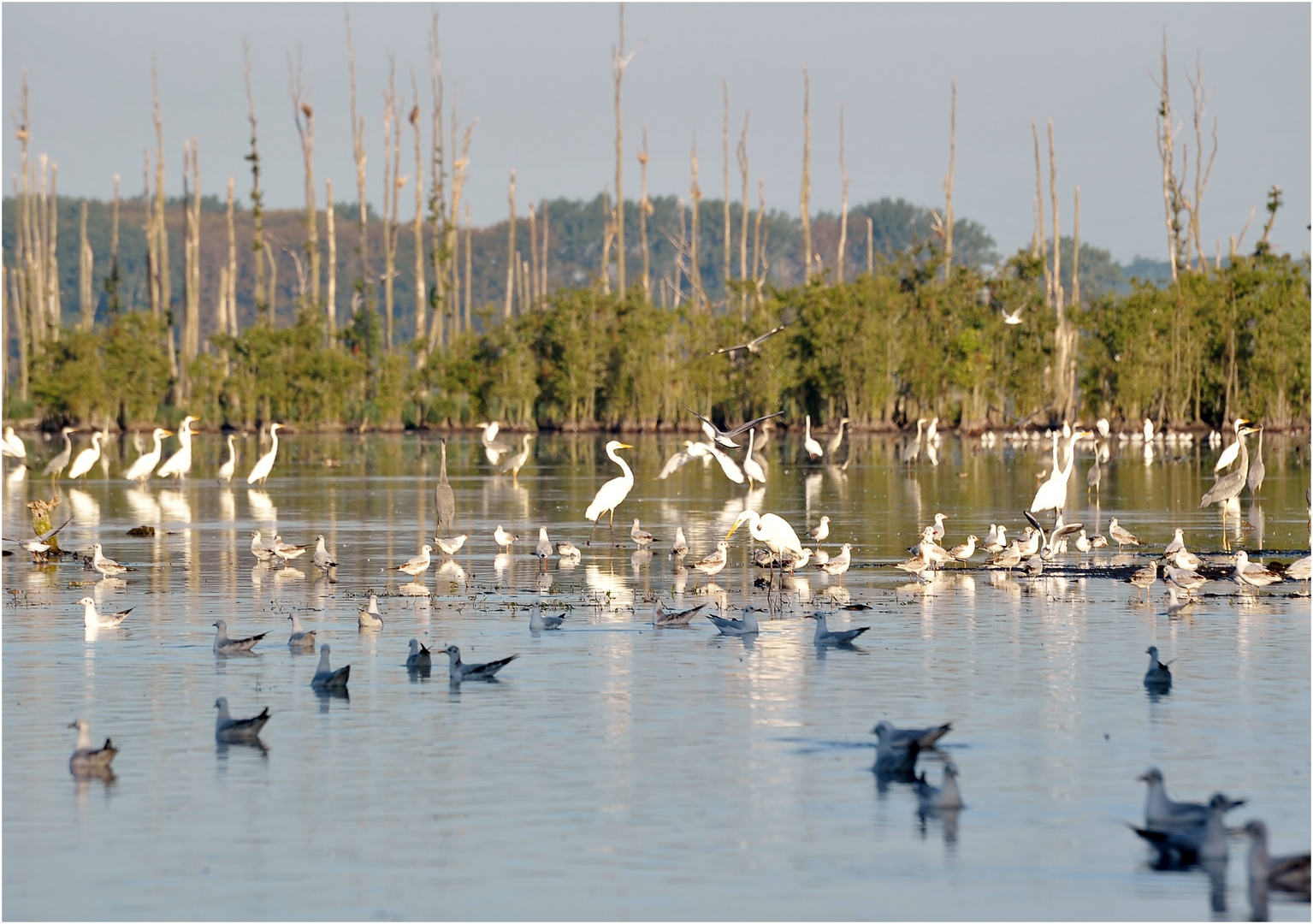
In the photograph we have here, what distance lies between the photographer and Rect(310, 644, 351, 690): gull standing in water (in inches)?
487

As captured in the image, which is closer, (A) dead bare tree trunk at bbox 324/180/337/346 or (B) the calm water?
(B) the calm water

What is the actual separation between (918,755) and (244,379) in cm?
6181

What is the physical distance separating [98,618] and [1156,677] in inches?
322

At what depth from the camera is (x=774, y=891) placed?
803 cm

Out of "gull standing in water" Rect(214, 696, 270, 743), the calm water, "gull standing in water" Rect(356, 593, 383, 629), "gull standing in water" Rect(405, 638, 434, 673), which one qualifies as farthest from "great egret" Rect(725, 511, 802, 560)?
"gull standing in water" Rect(214, 696, 270, 743)

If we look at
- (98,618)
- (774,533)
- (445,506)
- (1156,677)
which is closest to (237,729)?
(98,618)

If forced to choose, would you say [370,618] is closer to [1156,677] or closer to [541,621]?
[541,621]

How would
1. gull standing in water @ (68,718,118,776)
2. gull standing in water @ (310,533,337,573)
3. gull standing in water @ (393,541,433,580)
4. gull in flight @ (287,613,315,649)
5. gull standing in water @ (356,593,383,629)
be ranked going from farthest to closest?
gull standing in water @ (310,533,337,573) < gull standing in water @ (393,541,433,580) < gull standing in water @ (356,593,383,629) < gull in flight @ (287,613,315,649) < gull standing in water @ (68,718,118,776)

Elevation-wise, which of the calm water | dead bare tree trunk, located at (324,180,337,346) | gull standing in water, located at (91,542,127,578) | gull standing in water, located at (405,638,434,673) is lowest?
the calm water

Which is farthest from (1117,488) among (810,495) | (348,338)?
(348,338)

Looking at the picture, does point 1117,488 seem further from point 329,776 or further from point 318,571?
point 329,776

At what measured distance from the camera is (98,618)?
15.2 m

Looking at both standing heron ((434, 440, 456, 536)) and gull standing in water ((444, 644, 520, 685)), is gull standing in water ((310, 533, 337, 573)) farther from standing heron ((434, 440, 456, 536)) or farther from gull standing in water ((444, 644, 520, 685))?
gull standing in water ((444, 644, 520, 685))

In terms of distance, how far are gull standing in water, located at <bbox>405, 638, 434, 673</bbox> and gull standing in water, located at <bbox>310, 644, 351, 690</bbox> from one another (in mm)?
632
